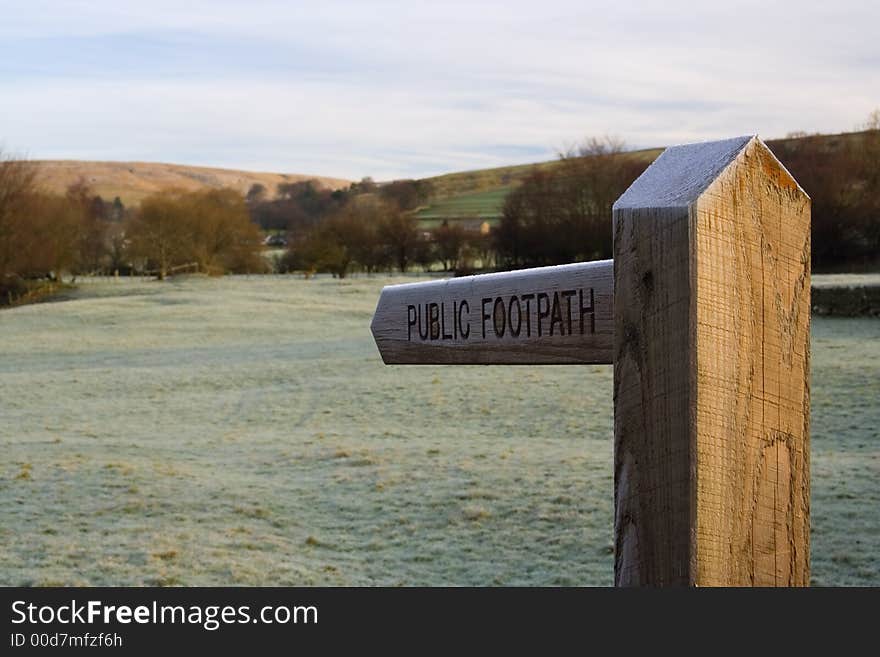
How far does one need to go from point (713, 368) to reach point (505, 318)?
0.52m

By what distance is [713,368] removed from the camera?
53.6 inches

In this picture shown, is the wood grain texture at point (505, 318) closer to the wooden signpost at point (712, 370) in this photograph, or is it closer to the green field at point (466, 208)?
Answer: the wooden signpost at point (712, 370)

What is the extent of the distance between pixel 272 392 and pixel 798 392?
54.2 feet

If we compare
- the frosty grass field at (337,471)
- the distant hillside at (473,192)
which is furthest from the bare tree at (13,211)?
the distant hillside at (473,192)

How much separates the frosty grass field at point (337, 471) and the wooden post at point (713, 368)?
18.5 feet

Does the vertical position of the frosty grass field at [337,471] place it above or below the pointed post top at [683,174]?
below

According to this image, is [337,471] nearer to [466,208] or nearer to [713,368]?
[713,368]

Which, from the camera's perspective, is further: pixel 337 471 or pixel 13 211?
pixel 13 211

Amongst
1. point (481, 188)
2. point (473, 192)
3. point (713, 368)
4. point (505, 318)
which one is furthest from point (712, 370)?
point (481, 188)

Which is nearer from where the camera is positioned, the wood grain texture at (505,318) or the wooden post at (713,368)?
the wooden post at (713,368)

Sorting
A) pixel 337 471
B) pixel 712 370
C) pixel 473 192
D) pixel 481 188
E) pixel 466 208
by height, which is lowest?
pixel 337 471

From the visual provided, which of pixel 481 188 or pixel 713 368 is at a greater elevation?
pixel 481 188

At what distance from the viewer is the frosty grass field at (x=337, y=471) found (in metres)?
7.31
